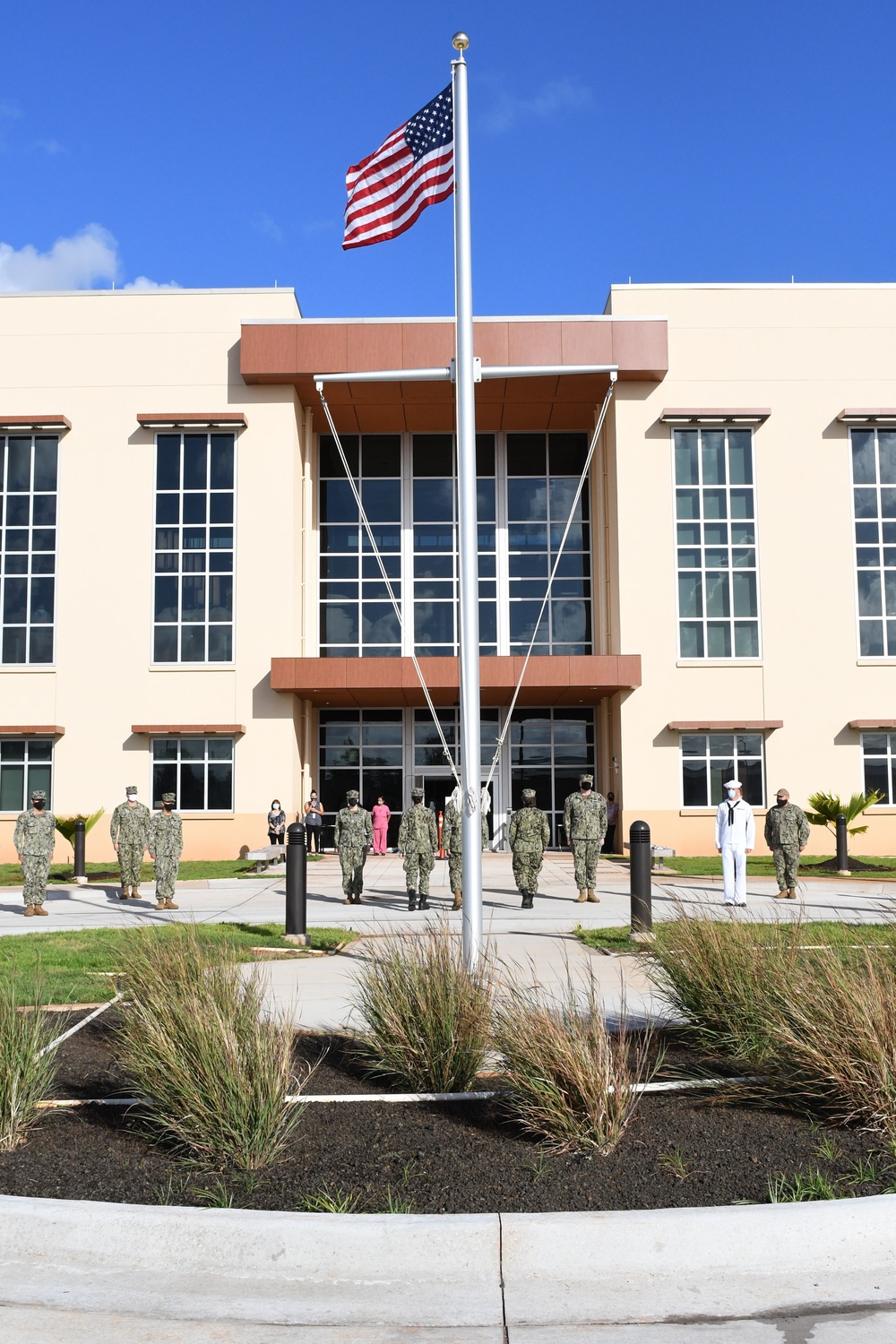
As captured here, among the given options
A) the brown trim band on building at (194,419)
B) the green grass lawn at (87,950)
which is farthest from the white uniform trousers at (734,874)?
the brown trim band on building at (194,419)

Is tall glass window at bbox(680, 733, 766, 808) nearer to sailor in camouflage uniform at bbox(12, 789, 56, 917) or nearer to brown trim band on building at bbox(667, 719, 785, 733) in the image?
brown trim band on building at bbox(667, 719, 785, 733)

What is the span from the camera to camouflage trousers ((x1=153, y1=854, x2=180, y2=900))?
16328 mm

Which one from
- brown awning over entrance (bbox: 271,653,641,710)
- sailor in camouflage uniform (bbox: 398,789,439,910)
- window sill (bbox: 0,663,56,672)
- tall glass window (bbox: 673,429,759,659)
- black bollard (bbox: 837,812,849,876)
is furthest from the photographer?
tall glass window (bbox: 673,429,759,659)

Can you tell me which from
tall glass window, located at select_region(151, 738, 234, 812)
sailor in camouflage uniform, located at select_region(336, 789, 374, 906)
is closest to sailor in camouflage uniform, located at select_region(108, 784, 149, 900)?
sailor in camouflage uniform, located at select_region(336, 789, 374, 906)

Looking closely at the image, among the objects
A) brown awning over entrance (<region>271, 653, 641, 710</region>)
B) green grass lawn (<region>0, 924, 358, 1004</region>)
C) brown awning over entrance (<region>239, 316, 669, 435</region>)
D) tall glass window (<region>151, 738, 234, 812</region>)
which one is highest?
brown awning over entrance (<region>239, 316, 669, 435</region>)

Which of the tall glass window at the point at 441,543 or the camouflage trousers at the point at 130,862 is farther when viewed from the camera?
the tall glass window at the point at 441,543

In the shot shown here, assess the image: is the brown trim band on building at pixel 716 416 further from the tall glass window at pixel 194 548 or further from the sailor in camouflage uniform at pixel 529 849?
the sailor in camouflage uniform at pixel 529 849

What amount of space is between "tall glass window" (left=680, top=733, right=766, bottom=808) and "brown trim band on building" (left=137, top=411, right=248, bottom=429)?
1425cm

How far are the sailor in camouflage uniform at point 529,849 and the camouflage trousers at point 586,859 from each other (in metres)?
0.51

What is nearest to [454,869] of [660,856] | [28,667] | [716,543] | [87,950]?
[87,950]

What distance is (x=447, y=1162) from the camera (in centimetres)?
462

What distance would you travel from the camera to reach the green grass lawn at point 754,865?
22.0 metres

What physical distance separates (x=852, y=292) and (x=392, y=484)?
44.6ft

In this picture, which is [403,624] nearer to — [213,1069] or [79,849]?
[79,849]
